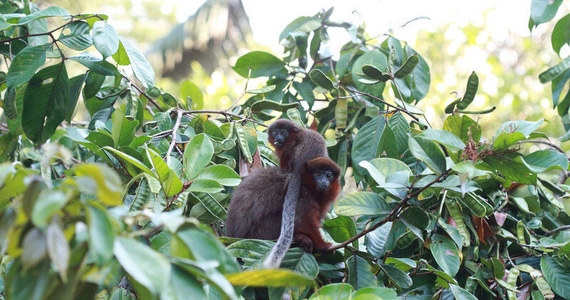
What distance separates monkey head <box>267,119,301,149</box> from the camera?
329 cm

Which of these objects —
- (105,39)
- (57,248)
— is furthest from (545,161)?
(105,39)

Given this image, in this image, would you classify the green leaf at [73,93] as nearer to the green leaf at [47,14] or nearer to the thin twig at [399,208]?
the green leaf at [47,14]

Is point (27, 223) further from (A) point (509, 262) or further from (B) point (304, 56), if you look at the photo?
(B) point (304, 56)

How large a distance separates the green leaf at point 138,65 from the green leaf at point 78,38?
0.21 m

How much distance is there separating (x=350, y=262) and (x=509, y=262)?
1018 millimetres

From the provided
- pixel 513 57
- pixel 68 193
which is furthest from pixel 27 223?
pixel 513 57

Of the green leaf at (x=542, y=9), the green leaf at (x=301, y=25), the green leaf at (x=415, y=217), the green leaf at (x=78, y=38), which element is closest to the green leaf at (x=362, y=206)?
the green leaf at (x=415, y=217)

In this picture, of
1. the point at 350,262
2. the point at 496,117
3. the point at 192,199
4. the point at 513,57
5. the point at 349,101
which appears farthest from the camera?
the point at 513,57

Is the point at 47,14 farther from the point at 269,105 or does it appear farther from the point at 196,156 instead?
the point at 269,105

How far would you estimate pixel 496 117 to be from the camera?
11.4 metres

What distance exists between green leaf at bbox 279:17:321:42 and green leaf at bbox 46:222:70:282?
9.41 feet

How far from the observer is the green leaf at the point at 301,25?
11.8 ft

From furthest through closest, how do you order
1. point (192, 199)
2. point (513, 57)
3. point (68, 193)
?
point (513, 57), point (192, 199), point (68, 193)

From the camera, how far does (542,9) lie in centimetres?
245
